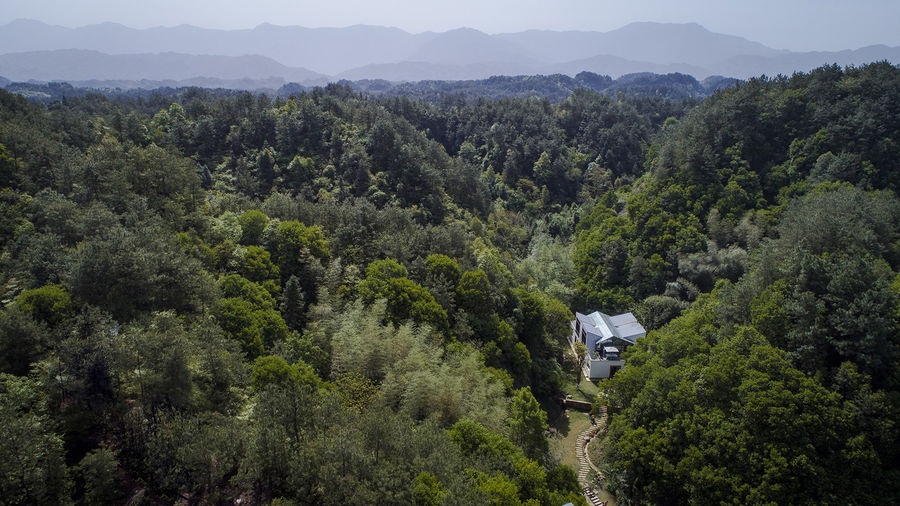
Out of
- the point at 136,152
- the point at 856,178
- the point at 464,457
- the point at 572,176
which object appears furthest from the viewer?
the point at 572,176

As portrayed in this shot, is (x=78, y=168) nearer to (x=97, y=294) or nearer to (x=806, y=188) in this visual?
(x=97, y=294)

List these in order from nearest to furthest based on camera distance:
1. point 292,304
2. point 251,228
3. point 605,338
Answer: point 292,304
point 251,228
point 605,338

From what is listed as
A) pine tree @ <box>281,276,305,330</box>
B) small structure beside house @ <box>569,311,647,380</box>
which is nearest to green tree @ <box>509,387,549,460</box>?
pine tree @ <box>281,276,305,330</box>

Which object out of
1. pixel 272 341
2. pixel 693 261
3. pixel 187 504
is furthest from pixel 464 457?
pixel 693 261

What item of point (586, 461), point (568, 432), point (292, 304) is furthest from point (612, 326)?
point (292, 304)

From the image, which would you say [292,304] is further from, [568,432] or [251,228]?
[568,432]

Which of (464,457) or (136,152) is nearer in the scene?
(464,457)

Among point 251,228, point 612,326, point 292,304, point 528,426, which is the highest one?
point 251,228

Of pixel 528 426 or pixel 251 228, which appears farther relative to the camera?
pixel 251 228
